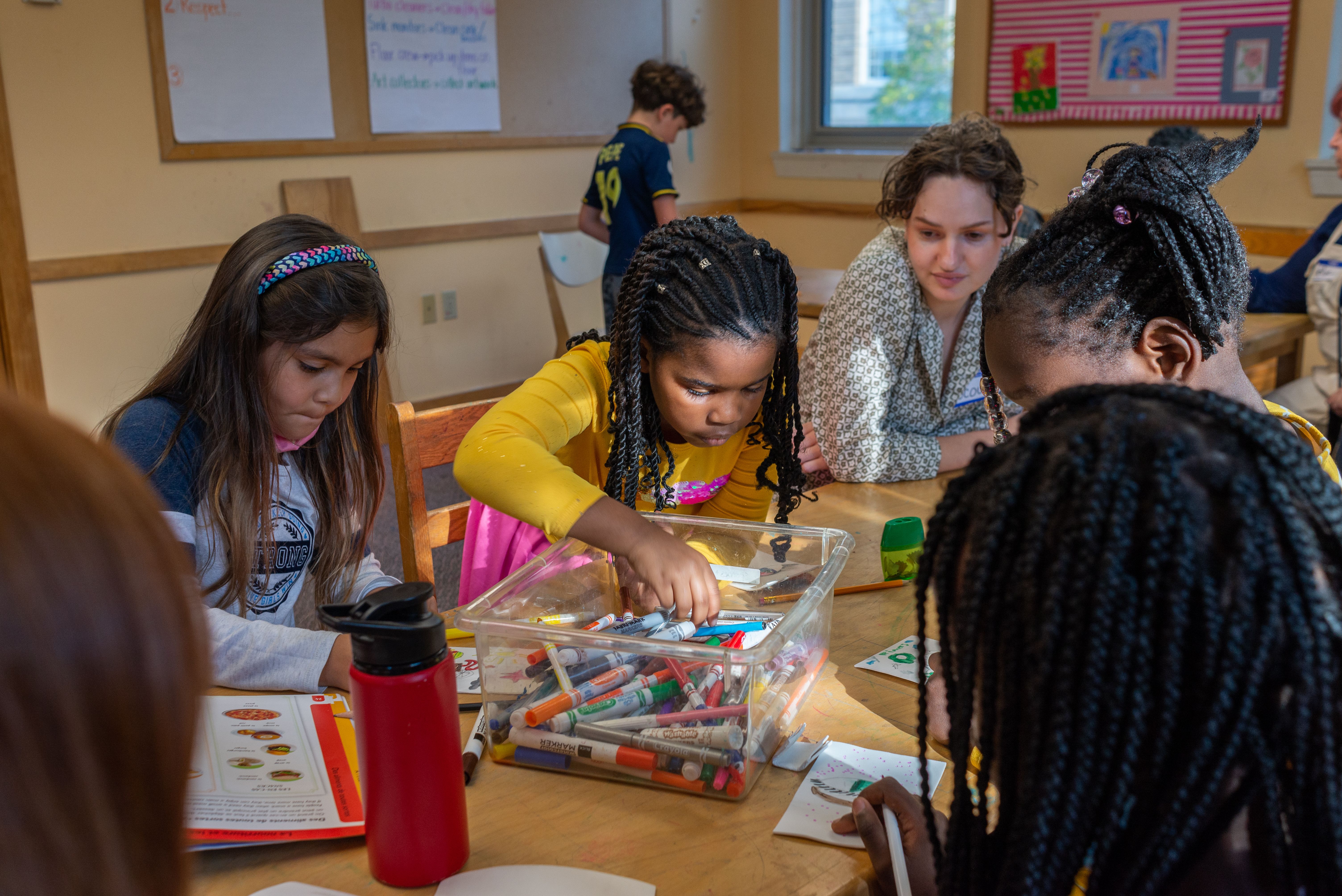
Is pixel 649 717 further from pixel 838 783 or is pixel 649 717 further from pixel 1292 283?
pixel 1292 283

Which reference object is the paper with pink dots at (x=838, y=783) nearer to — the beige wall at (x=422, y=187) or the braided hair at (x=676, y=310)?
the braided hair at (x=676, y=310)

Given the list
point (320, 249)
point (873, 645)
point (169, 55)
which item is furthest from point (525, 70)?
point (873, 645)

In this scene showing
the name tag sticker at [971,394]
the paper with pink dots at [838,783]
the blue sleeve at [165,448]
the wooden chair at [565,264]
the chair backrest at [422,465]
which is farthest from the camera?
the wooden chair at [565,264]

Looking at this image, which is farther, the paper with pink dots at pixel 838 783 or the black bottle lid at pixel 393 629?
the paper with pink dots at pixel 838 783

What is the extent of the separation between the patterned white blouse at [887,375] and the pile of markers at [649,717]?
91 centimetres

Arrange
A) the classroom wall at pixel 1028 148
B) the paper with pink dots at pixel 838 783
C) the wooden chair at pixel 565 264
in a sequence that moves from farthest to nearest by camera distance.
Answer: the wooden chair at pixel 565 264, the classroom wall at pixel 1028 148, the paper with pink dots at pixel 838 783

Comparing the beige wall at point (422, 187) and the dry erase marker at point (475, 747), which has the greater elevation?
the beige wall at point (422, 187)

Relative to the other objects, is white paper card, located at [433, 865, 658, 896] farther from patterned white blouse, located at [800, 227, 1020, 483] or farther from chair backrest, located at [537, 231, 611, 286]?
chair backrest, located at [537, 231, 611, 286]

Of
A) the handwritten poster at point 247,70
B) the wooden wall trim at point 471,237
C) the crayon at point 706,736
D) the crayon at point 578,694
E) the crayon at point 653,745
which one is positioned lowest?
the crayon at point 653,745

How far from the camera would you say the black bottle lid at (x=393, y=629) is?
2.17 feet

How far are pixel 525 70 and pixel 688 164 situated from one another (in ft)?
3.56

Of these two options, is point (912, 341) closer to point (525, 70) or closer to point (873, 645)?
point (873, 645)

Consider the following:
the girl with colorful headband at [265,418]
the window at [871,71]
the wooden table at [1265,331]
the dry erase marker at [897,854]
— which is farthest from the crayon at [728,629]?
the window at [871,71]

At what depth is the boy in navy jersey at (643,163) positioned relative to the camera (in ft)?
12.8
